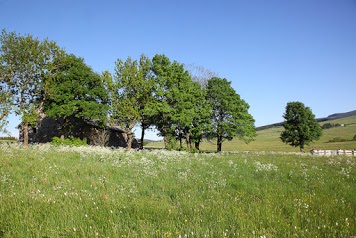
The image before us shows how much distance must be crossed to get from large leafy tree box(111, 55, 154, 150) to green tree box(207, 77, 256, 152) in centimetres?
1315

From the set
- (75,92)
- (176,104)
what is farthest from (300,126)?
(75,92)

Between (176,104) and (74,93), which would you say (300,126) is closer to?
(176,104)

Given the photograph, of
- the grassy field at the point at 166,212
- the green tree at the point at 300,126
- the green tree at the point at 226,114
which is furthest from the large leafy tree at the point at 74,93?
the green tree at the point at 300,126

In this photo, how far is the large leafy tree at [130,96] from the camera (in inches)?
1507

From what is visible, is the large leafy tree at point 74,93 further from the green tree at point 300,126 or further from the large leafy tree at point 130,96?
the green tree at point 300,126

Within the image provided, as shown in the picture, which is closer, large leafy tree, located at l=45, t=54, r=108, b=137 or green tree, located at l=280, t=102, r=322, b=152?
large leafy tree, located at l=45, t=54, r=108, b=137

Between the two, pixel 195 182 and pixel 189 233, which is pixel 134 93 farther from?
pixel 189 233

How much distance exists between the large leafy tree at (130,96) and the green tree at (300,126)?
4258 centimetres

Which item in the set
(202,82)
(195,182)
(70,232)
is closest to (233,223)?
(70,232)

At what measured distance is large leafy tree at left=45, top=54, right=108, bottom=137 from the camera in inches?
1673

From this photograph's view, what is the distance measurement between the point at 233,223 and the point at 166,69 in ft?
129

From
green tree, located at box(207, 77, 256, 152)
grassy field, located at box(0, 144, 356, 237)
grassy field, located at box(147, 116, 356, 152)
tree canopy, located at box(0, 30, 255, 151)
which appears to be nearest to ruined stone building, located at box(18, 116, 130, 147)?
tree canopy, located at box(0, 30, 255, 151)

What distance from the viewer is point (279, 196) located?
25.5 feet

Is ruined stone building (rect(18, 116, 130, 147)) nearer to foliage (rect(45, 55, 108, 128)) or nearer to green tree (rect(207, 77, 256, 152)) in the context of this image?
foliage (rect(45, 55, 108, 128))
